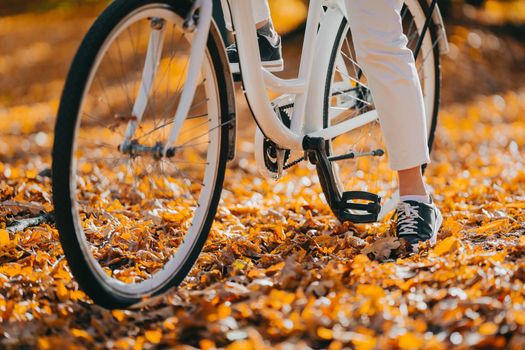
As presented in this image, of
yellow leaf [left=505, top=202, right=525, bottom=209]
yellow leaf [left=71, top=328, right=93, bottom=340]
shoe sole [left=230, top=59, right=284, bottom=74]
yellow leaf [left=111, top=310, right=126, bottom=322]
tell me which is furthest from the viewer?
yellow leaf [left=505, top=202, right=525, bottom=209]

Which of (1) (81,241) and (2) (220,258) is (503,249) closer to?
(2) (220,258)

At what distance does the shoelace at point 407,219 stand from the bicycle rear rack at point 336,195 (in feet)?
0.65

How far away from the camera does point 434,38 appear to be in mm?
3639

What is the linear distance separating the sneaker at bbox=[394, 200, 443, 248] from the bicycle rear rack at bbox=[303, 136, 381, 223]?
0.20 m

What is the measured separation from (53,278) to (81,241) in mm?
469

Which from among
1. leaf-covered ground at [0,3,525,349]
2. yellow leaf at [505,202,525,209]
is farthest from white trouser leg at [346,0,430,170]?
yellow leaf at [505,202,525,209]

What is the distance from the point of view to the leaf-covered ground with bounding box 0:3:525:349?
1927mm

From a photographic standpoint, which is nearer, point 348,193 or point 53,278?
point 53,278

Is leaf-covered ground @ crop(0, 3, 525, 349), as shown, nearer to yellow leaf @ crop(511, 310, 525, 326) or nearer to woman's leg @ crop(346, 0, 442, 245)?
yellow leaf @ crop(511, 310, 525, 326)

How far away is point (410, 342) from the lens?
1776mm

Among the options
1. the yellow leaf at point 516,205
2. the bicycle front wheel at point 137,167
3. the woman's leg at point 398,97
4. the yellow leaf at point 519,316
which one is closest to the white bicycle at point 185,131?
the bicycle front wheel at point 137,167

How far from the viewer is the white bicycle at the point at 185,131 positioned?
207cm

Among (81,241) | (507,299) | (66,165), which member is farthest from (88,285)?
(507,299)

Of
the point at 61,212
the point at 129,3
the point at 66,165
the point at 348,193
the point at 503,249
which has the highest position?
the point at 129,3
